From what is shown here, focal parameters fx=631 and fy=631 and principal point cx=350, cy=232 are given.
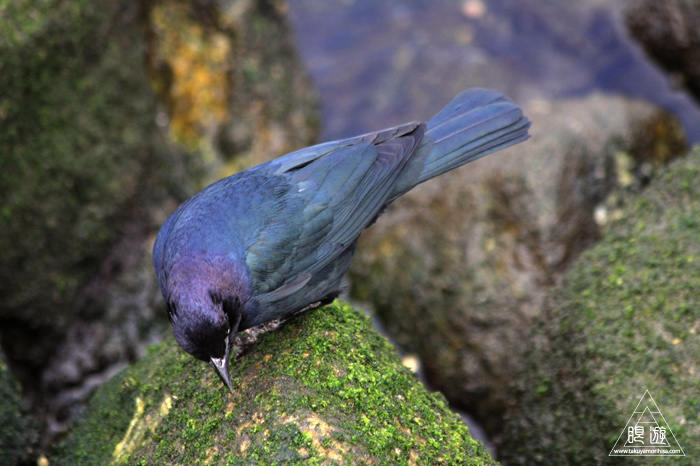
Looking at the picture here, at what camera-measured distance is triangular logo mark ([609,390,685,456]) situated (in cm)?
331

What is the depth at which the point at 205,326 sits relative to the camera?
3010 millimetres

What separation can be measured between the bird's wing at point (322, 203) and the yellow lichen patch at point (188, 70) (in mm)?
3283

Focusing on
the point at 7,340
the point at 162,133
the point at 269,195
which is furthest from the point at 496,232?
the point at 7,340

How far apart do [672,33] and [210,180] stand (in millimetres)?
5282

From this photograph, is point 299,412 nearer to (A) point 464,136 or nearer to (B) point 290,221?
(B) point 290,221

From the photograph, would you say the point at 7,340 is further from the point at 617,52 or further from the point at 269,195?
the point at 617,52

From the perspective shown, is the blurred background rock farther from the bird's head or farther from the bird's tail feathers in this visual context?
the bird's head

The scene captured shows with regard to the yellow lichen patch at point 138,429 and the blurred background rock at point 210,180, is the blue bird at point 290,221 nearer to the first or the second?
the yellow lichen patch at point 138,429

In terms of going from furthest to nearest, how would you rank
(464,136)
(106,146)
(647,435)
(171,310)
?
(106,146) < (464,136) < (647,435) < (171,310)

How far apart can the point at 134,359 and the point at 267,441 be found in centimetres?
364

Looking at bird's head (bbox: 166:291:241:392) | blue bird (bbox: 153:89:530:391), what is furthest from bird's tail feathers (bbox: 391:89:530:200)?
bird's head (bbox: 166:291:241:392)

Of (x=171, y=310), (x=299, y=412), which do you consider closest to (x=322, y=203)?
(x=171, y=310)

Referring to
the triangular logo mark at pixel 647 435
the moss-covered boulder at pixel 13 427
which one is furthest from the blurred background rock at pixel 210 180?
the moss-covered boulder at pixel 13 427

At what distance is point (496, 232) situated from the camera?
613 centimetres
